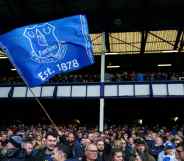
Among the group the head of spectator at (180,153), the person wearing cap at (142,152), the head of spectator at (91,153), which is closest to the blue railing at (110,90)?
the person wearing cap at (142,152)

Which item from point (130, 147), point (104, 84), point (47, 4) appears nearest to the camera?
point (130, 147)

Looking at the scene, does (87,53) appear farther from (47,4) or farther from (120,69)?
(120,69)

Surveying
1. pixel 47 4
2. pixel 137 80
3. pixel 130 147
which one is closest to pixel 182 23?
pixel 137 80

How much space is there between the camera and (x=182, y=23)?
28.1m

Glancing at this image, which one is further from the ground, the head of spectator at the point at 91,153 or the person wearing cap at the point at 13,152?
the person wearing cap at the point at 13,152

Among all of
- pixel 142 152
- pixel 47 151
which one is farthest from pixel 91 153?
pixel 142 152

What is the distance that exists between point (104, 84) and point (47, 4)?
6.84m

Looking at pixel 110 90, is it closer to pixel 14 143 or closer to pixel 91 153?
pixel 14 143

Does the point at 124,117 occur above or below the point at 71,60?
above

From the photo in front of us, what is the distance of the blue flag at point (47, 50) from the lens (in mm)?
10000

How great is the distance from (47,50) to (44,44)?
0.52 ft

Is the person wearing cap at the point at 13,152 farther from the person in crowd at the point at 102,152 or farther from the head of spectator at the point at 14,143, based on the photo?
the person in crowd at the point at 102,152

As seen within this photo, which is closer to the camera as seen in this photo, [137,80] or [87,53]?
[87,53]

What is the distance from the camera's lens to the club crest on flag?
10.1m
